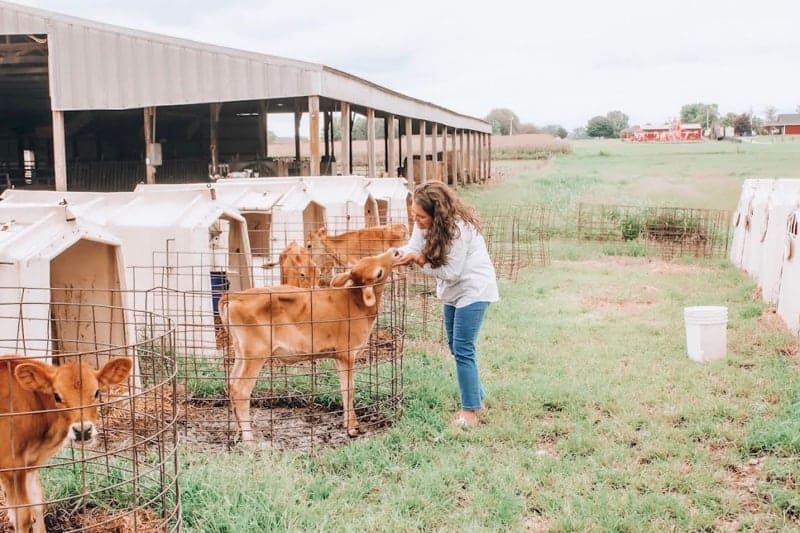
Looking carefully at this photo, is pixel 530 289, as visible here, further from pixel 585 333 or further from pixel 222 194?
pixel 222 194

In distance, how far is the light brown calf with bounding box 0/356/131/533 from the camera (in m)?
3.57

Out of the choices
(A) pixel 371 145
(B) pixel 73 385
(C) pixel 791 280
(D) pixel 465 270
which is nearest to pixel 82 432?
(B) pixel 73 385

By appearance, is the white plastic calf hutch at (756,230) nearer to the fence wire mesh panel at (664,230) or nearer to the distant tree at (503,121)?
the fence wire mesh panel at (664,230)

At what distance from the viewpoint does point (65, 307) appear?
7.23 m

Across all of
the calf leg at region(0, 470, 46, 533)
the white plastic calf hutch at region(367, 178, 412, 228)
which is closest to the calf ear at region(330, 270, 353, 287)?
the calf leg at region(0, 470, 46, 533)

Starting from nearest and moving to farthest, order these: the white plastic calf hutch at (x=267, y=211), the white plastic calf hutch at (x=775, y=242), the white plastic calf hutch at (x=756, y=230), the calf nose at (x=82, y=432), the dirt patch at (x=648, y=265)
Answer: the calf nose at (x=82, y=432), the white plastic calf hutch at (x=775, y=242), the white plastic calf hutch at (x=267, y=211), the white plastic calf hutch at (x=756, y=230), the dirt patch at (x=648, y=265)

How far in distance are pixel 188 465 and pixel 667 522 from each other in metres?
2.92

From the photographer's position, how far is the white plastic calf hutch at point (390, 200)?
590 inches

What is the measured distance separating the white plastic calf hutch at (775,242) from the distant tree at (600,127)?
6856 inches

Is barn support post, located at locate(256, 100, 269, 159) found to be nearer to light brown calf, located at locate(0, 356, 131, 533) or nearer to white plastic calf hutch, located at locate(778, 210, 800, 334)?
white plastic calf hutch, located at locate(778, 210, 800, 334)

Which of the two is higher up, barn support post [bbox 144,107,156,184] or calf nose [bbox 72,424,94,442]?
barn support post [bbox 144,107,156,184]

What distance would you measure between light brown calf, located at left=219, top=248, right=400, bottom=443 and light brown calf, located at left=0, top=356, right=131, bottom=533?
187 centimetres

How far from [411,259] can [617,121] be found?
190545mm

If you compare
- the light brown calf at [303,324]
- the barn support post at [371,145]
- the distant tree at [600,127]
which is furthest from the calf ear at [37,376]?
the distant tree at [600,127]
